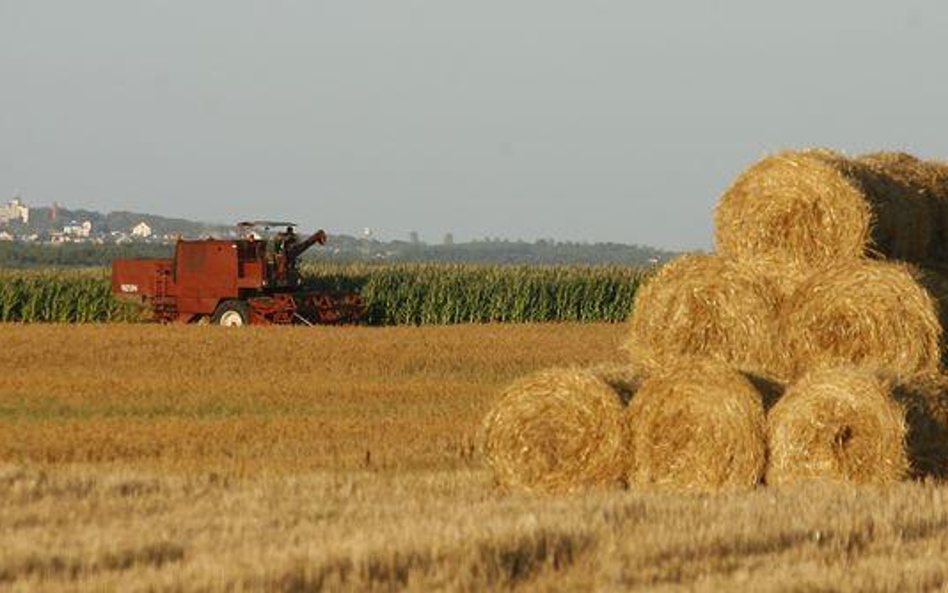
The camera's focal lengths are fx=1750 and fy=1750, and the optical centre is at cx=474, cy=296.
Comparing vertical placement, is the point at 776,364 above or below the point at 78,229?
above

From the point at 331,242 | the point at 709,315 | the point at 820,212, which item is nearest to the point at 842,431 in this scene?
the point at 709,315

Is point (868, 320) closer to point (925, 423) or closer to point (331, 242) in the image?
point (925, 423)

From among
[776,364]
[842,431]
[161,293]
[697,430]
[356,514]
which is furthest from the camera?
[161,293]

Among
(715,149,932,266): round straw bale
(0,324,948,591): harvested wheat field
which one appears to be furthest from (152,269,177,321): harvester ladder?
(715,149,932,266): round straw bale

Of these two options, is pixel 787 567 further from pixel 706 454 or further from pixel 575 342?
pixel 575 342

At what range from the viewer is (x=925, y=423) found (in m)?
11.4

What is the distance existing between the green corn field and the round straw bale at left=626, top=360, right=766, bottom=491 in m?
27.4

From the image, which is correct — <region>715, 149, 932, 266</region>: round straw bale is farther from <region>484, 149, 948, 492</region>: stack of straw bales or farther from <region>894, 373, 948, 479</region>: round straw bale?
<region>894, 373, 948, 479</region>: round straw bale

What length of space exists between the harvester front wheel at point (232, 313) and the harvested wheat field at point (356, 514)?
40.2ft

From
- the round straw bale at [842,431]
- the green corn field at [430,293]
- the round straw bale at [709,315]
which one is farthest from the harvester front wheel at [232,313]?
the round straw bale at [842,431]

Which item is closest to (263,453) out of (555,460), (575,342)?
(555,460)

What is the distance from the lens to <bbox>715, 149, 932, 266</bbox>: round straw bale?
12.5 metres

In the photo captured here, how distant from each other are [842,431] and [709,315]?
69.0 inches

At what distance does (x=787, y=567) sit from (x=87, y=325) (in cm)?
2763
